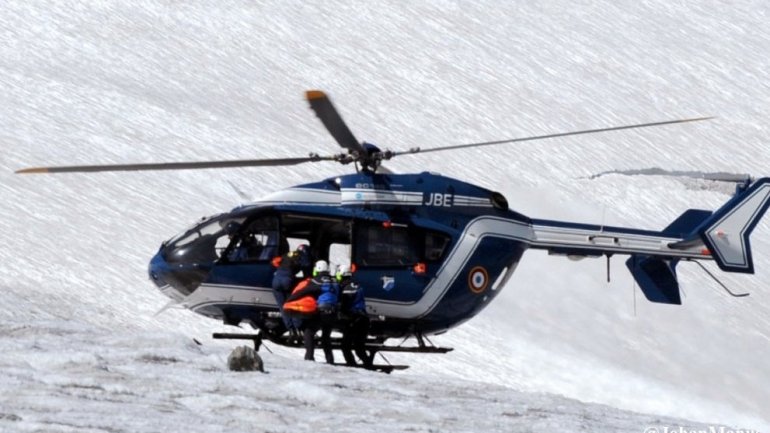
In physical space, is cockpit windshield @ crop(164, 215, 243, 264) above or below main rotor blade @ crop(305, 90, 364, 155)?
below

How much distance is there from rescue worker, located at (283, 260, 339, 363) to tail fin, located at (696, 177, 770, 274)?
17.7 ft

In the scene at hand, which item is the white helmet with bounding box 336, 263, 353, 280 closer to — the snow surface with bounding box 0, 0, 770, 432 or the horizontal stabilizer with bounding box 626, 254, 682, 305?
the snow surface with bounding box 0, 0, 770, 432

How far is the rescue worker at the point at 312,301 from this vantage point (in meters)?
15.1

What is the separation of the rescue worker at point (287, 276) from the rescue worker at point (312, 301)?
0.24m

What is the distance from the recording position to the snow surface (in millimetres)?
11641

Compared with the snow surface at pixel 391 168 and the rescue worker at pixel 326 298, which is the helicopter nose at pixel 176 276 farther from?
the rescue worker at pixel 326 298

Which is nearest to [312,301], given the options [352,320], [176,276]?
[352,320]

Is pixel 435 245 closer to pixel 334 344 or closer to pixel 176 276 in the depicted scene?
pixel 334 344

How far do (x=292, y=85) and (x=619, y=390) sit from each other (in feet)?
47.6

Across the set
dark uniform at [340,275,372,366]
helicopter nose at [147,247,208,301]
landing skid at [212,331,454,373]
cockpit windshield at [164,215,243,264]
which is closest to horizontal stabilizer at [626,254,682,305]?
landing skid at [212,331,454,373]

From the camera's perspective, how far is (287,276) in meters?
15.5

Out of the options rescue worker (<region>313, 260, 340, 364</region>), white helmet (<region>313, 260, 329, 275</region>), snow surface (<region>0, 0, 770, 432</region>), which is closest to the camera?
snow surface (<region>0, 0, 770, 432</region>)

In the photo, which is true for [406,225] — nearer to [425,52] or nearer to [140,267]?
[140,267]

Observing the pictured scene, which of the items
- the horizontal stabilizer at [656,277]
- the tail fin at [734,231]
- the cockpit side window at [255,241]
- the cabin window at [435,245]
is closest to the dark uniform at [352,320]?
the cockpit side window at [255,241]
